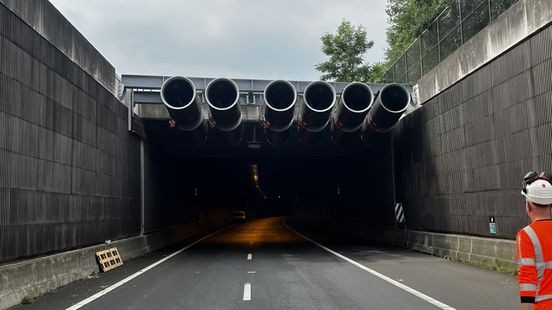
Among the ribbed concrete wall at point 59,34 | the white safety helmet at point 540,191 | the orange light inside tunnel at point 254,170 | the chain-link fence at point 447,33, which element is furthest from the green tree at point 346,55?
the white safety helmet at point 540,191

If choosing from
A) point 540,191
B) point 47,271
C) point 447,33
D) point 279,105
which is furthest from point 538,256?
point 447,33

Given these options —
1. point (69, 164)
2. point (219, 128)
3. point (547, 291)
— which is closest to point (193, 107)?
point (219, 128)

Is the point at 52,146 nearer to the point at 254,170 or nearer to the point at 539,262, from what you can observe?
the point at 539,262

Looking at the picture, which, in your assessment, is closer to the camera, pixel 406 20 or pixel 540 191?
pixel 540 191

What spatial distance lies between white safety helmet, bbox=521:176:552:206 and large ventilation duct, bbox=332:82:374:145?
49.8ft

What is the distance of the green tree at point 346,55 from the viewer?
50094mm

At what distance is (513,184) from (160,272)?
30.4ft

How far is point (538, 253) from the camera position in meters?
3.46

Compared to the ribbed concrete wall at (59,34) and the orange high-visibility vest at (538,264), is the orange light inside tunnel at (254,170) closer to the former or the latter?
the ribbed concrete wall at (59,34)

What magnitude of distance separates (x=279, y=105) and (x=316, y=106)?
1346 millimetres

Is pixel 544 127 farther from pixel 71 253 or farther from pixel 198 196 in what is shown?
pixel 198 196

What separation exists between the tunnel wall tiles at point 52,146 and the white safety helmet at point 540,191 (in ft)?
29.1

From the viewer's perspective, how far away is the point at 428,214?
19578mm

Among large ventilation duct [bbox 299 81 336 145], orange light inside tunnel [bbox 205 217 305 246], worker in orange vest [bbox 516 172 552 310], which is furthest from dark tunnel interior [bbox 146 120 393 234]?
worker in orange vest [bbox 516 172 552 310]
